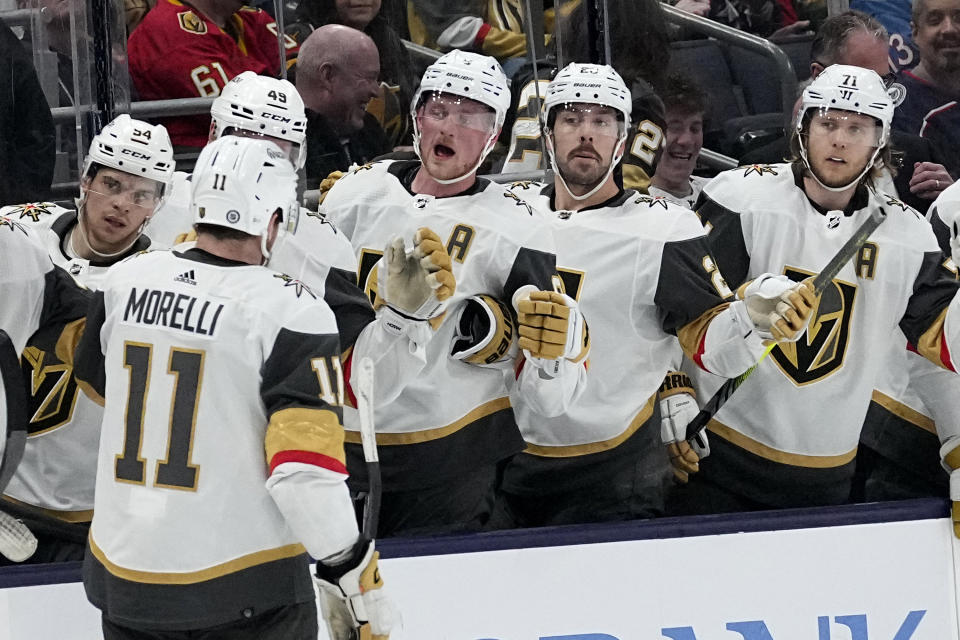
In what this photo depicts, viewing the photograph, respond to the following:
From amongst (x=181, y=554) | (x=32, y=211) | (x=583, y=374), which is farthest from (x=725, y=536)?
(x=32, y=211)

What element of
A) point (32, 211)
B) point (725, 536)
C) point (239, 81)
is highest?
point (239, 81)

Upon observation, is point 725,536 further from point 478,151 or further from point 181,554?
point 181,554

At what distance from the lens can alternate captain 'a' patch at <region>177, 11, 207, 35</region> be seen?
4.40 meters

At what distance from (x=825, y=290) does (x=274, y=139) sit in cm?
143

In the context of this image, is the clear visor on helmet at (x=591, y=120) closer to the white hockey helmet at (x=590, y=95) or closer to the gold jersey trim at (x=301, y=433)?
the white hockey helmet at (x=590, y=95)

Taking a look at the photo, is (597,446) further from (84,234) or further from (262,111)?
(84,234)

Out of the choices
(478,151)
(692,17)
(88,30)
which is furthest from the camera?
(692,17)

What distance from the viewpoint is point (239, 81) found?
12.1 feet

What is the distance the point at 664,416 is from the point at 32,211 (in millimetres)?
1680

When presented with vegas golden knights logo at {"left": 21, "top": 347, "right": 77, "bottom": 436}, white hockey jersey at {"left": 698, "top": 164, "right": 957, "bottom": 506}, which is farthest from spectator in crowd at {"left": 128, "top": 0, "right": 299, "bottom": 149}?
white hockey jersey at {"left": 698, "top": 164, "right": 957, "bottom": 506}

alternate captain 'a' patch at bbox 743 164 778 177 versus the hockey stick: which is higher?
alternate captain 'a' patch at bbox 743 164 778 177

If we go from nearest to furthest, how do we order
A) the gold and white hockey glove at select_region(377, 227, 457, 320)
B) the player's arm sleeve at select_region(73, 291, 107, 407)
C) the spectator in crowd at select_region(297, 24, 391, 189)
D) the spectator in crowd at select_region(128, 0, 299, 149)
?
the player's arm sleeve at select_region(73, 291, 107, 407), the gold and white hockey glove at select_region(377, 227, 457, 320), the spectator in crowd at select_region(297, 24, 391, 189), the spectator in crowd at select_region(128, 0, 299, 149)

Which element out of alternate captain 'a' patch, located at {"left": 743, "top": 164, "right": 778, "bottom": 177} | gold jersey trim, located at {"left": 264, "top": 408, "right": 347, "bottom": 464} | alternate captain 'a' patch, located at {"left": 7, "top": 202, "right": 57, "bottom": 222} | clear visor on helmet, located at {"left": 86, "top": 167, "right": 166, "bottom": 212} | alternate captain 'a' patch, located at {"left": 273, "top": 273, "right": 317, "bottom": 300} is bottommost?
gold jersey trim, located at {"left": 264, "top": 408, "right": 347, "bottom": 464}

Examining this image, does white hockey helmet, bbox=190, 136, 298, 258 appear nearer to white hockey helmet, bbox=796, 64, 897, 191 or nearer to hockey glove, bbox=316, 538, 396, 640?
hockey glove, bbox=316, 538, 396, 640
